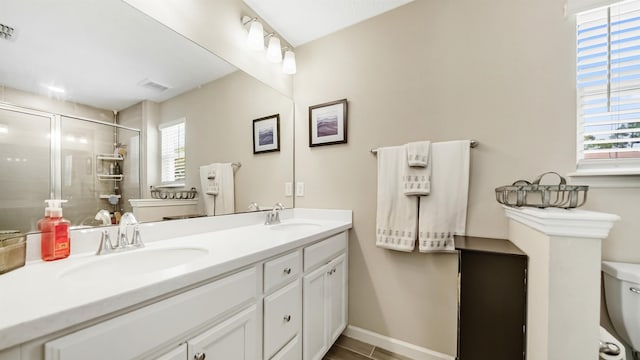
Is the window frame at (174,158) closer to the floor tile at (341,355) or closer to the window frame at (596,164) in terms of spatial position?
the floor tile at (341,355)

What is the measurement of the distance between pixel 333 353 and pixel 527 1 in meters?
2.43

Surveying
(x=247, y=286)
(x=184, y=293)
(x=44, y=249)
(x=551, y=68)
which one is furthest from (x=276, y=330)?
(x=551, y=68)

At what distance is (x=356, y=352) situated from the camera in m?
1.61

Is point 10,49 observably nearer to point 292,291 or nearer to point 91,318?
point 91,318

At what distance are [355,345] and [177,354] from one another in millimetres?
1387

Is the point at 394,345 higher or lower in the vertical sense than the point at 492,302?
lower

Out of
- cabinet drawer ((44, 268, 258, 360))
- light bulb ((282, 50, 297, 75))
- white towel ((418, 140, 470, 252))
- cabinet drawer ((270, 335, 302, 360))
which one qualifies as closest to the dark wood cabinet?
white towel ((418, 140, 470, 252))

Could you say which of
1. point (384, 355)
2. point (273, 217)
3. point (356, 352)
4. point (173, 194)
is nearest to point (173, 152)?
point (173, 194)

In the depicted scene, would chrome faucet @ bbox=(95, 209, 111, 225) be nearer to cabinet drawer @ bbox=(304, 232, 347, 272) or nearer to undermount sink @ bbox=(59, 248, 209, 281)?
undermount sink @ bbox=(59, 248, 209, 281)

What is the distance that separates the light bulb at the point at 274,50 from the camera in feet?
5.89

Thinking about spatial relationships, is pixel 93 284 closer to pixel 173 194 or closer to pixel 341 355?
pixel 173 194

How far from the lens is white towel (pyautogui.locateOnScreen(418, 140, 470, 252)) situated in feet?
4.62

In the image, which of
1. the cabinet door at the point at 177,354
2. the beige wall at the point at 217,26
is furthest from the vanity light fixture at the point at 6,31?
the cabinet door at the point at 177,354

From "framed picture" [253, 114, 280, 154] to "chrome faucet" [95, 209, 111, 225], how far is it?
0.97 metres
